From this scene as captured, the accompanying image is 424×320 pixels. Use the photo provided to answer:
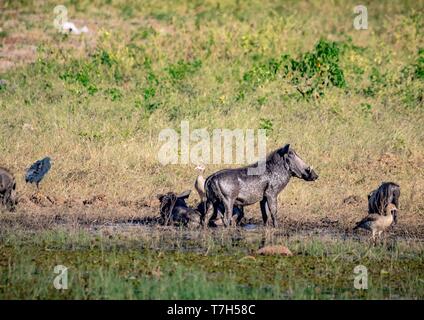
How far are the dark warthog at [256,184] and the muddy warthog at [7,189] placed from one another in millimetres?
2070

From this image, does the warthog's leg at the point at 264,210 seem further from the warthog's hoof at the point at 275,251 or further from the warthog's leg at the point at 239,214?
the warthog's hoof at the point at 275,251

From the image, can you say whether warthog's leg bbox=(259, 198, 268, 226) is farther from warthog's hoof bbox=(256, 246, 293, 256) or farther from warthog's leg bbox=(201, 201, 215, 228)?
warthog's hoof bbox=(256, 246, 293, 256)

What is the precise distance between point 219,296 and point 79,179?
4579 mm

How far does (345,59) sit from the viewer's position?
15867 millimetres

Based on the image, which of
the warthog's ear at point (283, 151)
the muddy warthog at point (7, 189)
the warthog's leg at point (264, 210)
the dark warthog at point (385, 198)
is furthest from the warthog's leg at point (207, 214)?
the muddy warthog at point (7, 189)

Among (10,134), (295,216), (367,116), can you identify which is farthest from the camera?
(367,116)

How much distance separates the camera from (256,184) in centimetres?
966

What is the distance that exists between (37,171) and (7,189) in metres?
0.81

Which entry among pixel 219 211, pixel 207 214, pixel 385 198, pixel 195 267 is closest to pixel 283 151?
pixel 219 211

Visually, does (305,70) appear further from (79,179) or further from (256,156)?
(79,179)

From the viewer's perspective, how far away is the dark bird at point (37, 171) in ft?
35.4

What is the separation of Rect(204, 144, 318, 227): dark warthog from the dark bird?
222 cm

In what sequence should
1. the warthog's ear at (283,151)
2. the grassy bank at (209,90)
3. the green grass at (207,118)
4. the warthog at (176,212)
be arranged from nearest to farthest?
1. the green grass at (207,118)
2. the warthog at (176,212)
3. the warthog's ear at (283,151)
4. the grassy bank at (209,90)

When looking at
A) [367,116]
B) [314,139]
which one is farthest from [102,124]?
[367,116]
